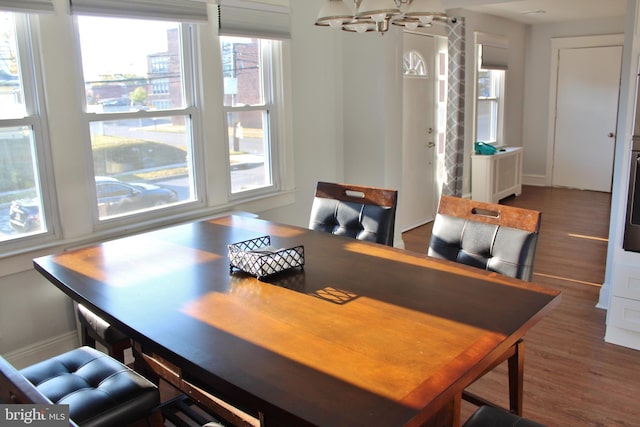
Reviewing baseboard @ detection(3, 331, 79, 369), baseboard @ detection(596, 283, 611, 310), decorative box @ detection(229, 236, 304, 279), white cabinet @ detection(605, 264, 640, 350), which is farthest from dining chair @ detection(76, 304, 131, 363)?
baseboard @ detection(596, 283, 611, 310)

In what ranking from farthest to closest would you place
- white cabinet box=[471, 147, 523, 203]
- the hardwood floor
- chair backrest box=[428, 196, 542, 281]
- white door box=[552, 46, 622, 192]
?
white door box=[552, 46, 622, 192]
white cabinet box=[471, 147, 523, 203]
the hardwood floor
chair backrest box=[428, 196, 542, 281]

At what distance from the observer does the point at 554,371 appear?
2.83 m

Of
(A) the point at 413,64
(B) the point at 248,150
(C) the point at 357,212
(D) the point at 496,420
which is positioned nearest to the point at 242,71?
(B) the point at 248,150

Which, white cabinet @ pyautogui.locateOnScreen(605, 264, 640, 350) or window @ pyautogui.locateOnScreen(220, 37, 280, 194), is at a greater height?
window @ pyautogui.locateOnScreen(220, 37, 280, 194)

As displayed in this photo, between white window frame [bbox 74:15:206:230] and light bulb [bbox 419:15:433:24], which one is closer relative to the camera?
light bulb [bbox 419:15:433:24]

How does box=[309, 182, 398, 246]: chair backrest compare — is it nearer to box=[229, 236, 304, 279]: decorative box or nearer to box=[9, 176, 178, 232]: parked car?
box=[229, 236, 304, 279]: decorative box

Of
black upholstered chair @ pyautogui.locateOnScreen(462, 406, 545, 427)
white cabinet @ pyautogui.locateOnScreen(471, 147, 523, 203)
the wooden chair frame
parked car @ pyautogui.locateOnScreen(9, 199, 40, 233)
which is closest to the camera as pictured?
→ black upholstered chair @ pyautogui.locateOnScreen(462, 406, 545, 427)

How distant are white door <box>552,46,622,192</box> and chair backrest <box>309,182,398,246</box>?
20.6 ft

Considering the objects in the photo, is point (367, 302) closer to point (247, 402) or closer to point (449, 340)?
point (449, 340)

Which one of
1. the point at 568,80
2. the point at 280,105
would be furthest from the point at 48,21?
the point at 568,80

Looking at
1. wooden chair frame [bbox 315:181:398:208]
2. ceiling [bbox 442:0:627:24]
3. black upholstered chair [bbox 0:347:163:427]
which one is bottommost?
black upholstered chair [bbox 0:347:163:427]

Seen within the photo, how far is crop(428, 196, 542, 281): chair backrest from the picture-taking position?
2.04m

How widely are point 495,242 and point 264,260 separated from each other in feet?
3.03

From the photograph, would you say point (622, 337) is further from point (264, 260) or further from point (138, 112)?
point (138, 112)
